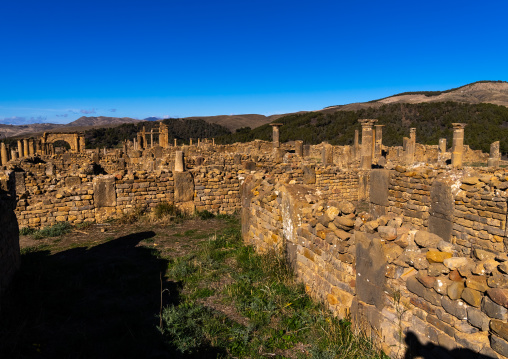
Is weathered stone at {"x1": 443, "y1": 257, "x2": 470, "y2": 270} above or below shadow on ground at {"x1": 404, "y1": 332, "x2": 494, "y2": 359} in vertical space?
above

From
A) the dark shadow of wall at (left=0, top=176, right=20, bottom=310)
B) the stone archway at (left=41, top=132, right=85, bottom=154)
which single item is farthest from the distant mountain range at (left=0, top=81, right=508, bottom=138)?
the dark shadow of wall at (left=0, top=176, right=20, bottom=310)

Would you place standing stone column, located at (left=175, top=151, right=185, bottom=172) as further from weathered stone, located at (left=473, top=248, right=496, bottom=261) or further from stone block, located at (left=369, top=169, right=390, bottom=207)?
weathered stone, located at (left=473, top=248, right=496, bottom=261)

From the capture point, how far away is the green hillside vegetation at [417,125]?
39.8 meters

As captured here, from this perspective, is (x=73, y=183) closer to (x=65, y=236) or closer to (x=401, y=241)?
(x=65, y=236)

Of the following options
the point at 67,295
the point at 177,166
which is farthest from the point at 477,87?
the point at 67,295

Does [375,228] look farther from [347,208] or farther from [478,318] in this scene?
[478,318]

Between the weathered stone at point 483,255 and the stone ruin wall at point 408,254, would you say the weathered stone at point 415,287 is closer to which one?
the stone ruin wall at point 408,254

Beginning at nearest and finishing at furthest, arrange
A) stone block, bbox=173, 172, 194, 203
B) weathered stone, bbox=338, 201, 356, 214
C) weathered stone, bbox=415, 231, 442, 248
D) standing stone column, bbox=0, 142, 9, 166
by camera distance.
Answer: weathered stone, bbox=415, 231, 442, 248, weathered stone, bbox=338, 201, 356, 214, stone block, bbox=173, 172, 194, 203, standing stone column, bbox=0, 142, 9, 166

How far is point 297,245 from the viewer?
17.2 feet

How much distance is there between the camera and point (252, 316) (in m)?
4.34

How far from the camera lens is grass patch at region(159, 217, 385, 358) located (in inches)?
144

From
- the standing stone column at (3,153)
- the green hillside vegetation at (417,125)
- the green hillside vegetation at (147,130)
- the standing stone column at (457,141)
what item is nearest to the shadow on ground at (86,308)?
the standing stone column at (457,141)

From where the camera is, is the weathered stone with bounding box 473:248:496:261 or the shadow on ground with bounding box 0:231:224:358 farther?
the shadow on ground with bounding box 0:231:224:358

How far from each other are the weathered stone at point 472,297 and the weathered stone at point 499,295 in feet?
0.38
